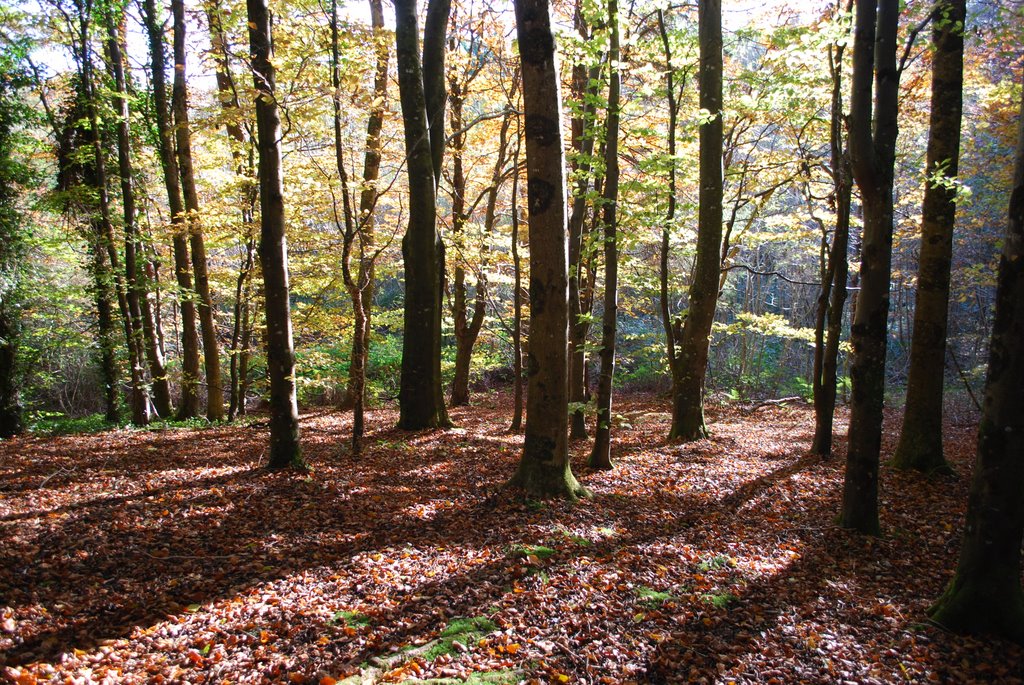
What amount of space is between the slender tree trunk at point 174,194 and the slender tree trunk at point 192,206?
0.20 meters

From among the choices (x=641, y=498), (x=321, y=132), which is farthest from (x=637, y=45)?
(x=641, y=498)

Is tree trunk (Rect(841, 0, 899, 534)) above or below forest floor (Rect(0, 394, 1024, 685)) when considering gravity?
above

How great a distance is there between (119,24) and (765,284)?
3109 centimetres

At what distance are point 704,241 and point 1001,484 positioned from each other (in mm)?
7433

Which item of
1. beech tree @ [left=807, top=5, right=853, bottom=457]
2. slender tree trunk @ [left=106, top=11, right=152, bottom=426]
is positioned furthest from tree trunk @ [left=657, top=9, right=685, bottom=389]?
slender tree trunk @ [left=106, top=11, right=152, bottom=426]

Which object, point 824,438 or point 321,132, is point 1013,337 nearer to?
point 824,438

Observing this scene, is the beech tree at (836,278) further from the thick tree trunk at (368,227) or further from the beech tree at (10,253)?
the beech tree at (10,253)

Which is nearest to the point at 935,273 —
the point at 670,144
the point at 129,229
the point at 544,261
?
the point at 670,144

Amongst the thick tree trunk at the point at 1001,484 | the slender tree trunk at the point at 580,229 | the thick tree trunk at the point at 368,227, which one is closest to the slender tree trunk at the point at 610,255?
the slender tree trunk at the point at 580,229

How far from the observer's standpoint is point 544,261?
580 centimetres

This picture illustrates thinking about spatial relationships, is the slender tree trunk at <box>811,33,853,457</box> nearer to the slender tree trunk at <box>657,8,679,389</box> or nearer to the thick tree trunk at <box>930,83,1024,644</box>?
the slender tree trunk at <box>657,8,679,389</box>

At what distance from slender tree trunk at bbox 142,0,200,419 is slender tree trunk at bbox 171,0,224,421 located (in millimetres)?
202

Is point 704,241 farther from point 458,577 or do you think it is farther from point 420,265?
point 458,577

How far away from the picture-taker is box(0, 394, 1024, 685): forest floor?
10.5 feet
